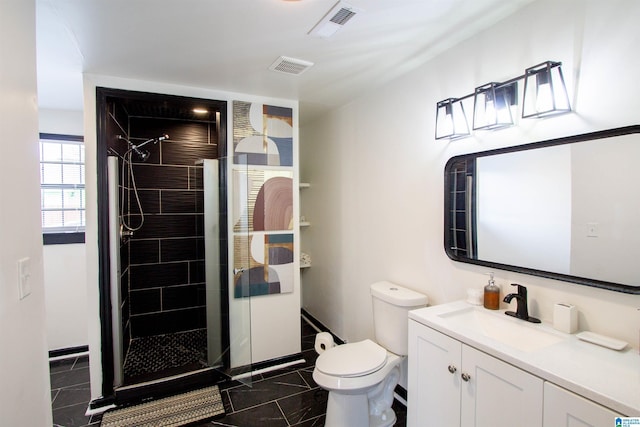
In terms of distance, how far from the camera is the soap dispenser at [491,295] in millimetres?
1634

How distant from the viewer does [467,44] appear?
1.81 meters

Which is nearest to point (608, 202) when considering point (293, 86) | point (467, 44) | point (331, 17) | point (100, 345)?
point (467, 44)

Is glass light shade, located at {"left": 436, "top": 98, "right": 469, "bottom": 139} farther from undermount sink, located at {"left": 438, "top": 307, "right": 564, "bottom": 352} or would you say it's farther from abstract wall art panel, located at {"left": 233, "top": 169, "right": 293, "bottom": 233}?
abstract wall art panel, located at {"left": 233, "top": 169, "right": 293, "bottom": 233}

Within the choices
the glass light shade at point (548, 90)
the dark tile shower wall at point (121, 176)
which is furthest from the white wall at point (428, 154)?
the dark tile shower wall at point (121, 176)

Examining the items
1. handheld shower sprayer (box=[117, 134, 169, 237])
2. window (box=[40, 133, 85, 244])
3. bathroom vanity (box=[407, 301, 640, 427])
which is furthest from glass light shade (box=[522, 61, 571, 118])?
window (box=[40, 133, 85, 244])

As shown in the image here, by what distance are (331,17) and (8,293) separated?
1.70 metres

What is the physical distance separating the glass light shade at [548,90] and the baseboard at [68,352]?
163 inches

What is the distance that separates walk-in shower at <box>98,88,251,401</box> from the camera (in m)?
2.34

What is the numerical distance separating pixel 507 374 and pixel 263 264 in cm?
200

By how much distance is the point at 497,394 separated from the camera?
4.02 feet

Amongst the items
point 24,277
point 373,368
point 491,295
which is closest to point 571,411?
point 491,295

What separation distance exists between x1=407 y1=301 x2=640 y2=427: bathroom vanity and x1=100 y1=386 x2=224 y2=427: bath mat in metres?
1.44

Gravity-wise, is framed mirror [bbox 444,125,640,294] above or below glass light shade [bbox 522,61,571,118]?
below

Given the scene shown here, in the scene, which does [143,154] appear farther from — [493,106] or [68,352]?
[493,106]
